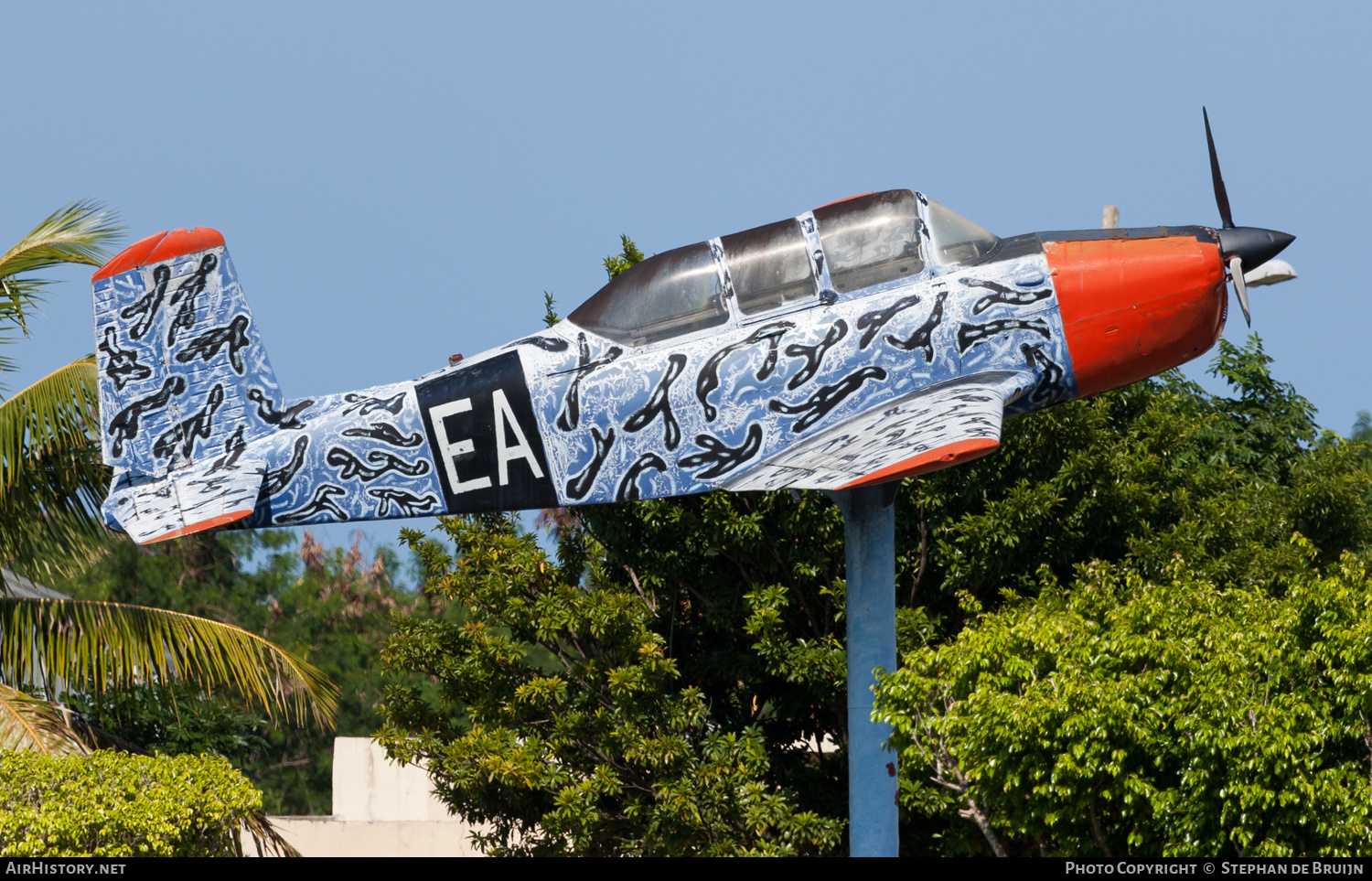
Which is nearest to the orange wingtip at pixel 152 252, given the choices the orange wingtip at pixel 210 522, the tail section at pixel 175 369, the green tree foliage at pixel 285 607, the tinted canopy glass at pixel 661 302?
the tail section at pixel 175 369

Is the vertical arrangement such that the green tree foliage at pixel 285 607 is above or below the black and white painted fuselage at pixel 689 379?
below

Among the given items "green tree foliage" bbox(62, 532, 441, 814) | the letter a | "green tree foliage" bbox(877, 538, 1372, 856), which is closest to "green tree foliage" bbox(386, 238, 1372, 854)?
"green tree foliage" bbox(877, 538, 1372, 856)

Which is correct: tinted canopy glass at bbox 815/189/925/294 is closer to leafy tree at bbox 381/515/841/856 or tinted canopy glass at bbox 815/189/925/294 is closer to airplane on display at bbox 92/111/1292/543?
airplane on display at bbox 92/111/1292/543

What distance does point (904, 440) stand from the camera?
9859mm

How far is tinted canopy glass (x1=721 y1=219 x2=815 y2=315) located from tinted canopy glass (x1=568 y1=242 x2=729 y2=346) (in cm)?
21

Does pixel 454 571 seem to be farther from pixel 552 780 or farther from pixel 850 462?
pixel 850 462

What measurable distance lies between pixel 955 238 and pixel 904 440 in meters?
2.28

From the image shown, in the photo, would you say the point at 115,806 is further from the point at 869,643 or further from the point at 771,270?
the point at 771,270

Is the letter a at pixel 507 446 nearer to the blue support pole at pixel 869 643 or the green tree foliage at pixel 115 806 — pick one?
the blue support pole at pixel 869 643

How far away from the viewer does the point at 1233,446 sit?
2081cm

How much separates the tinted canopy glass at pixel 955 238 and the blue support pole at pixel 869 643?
6.51ft

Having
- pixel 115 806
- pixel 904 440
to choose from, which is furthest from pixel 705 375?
pixel 115 806

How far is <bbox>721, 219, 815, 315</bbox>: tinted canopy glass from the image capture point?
443 inches

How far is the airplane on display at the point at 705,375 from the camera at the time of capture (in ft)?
35.7
